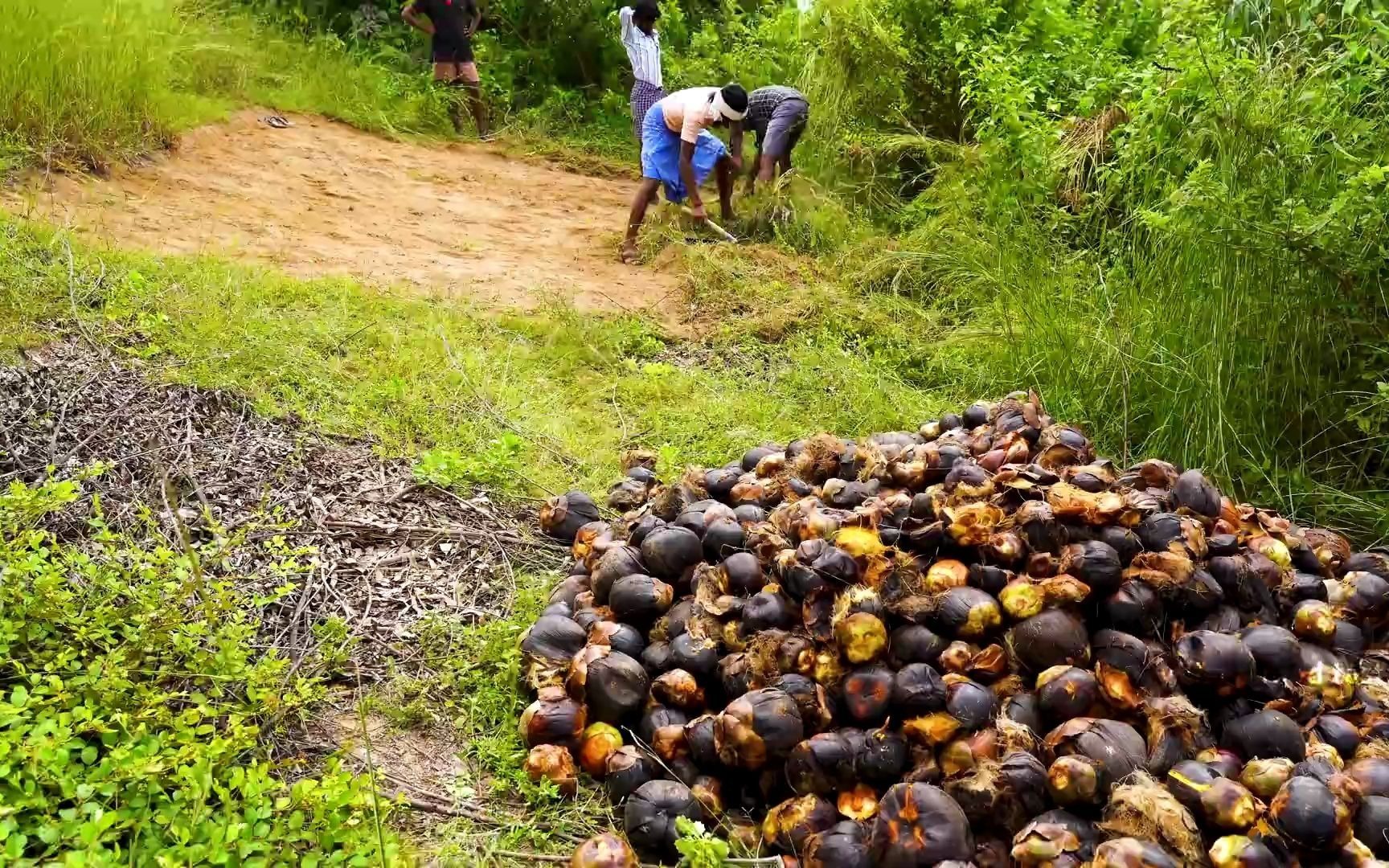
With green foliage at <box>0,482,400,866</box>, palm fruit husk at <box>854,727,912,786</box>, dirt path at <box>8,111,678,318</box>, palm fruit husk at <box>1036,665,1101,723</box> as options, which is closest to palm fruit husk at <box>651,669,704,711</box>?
palm fruit husk at <box>854,727,912,786</box>

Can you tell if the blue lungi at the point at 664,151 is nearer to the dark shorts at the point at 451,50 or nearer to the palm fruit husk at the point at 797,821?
the dark shorts at the point at 451,50

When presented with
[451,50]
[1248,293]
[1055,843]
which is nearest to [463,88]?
[451,50]

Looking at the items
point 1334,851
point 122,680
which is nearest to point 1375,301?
point 1334,851

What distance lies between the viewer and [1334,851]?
2.02 metres

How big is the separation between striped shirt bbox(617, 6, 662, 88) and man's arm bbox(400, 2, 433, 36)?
2612mm

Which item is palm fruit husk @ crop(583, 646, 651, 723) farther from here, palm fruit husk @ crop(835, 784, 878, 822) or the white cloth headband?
the white cloth headband

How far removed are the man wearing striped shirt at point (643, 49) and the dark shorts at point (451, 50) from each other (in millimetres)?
2327

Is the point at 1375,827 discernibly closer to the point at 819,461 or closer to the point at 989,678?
the point at 989,678

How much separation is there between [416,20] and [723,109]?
15.9ft

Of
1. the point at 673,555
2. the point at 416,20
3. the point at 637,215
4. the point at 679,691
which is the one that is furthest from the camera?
the point at 416,20

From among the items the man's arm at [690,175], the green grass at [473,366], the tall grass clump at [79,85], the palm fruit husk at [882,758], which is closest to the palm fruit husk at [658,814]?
the palm fruit husk at [882,758]

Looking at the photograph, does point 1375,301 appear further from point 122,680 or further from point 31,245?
point 31,245

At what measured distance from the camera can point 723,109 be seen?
7523mm

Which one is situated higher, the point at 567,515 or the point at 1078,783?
the point at 1078,783
